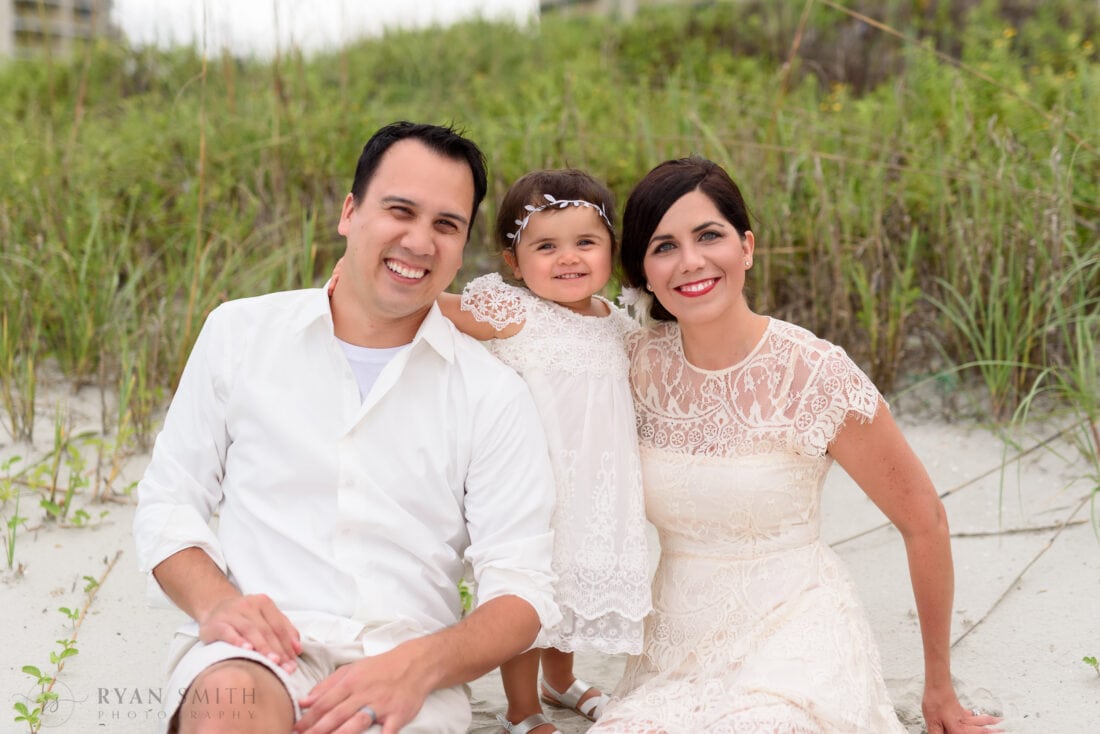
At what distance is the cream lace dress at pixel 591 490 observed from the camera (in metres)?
2.82

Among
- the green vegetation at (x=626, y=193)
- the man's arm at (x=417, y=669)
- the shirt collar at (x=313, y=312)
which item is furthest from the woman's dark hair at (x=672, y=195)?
the green vegetation at (x=626, y=193)

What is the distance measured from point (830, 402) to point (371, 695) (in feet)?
4.30

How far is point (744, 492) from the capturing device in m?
2.80

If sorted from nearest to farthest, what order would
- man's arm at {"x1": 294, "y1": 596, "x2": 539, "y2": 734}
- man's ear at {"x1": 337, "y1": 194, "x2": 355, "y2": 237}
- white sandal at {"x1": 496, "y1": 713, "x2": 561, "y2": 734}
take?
1. man's arm at {"x1": 294, "y1": 596, "x2": 539, "y2": 734}
2. man's ear at {"x1": 337, "y1": 194, "x2": 355, "y2": 237}
3. white sandal at {"x1": 496, "y1": 713, "x2": 561, "y2": 734}

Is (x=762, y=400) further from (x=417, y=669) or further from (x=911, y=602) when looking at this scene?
(x=911, y=602)

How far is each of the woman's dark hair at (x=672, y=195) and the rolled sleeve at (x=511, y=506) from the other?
56cm

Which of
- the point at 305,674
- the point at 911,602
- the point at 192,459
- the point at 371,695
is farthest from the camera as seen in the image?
the point at 911,602

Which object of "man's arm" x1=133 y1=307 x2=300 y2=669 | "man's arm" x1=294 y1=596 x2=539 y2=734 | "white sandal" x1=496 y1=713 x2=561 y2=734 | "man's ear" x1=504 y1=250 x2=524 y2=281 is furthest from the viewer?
"man's ear" x1=504 y1=250 x2=524 y2=281

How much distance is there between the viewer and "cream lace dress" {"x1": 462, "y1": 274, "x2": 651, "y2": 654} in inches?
111

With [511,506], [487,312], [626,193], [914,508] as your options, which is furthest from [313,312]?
[626,193]

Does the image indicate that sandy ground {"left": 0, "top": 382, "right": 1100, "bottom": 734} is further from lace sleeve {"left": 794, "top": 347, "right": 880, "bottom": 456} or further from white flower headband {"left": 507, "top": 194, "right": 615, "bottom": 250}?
white flower headband {"left": 507, "top": 194, "right": 615, "bottom": 250}

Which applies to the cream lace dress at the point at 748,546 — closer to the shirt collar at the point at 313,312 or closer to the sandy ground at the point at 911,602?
the sandy ground at the point at 911,602

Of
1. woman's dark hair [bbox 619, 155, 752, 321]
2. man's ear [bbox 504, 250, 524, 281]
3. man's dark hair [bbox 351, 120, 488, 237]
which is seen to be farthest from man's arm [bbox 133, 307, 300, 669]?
woman's dark hair [bbox 619, 155, 752, 321]

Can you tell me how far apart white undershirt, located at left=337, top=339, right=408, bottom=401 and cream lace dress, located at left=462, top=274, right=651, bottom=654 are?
0.38 meters
